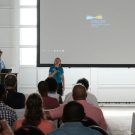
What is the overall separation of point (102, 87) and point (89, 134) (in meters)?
7.67

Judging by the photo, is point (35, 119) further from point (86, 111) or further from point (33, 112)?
point (86, 111)

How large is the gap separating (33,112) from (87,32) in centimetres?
693

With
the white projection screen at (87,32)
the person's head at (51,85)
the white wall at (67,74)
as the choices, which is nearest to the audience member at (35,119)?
the person's head at (51,85)

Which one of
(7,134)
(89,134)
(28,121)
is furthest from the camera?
(28,121)

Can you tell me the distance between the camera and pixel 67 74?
33.6 ft

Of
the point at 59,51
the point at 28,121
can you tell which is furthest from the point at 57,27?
the point at 28,121

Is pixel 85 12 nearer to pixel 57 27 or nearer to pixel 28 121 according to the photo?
pixel 57 27

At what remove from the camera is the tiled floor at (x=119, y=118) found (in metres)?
6.90

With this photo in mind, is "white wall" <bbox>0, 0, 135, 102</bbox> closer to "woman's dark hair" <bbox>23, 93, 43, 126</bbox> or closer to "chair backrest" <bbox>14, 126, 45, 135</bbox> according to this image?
"woman's dark hair" <bbox>23, 93, 43, 126</bbox>

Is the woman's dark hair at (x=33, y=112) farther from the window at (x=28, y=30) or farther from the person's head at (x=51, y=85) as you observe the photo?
the window at (x=28, y=30)

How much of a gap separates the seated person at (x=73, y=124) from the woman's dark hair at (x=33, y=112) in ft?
1.97

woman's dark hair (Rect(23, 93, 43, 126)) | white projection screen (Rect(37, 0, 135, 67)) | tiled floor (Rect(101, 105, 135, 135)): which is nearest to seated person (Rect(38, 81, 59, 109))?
woman's dark hair (Rect(23, 93, 43, 126))

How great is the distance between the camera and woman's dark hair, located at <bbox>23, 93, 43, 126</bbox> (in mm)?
3309

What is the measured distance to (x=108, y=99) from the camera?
34.0 ft
